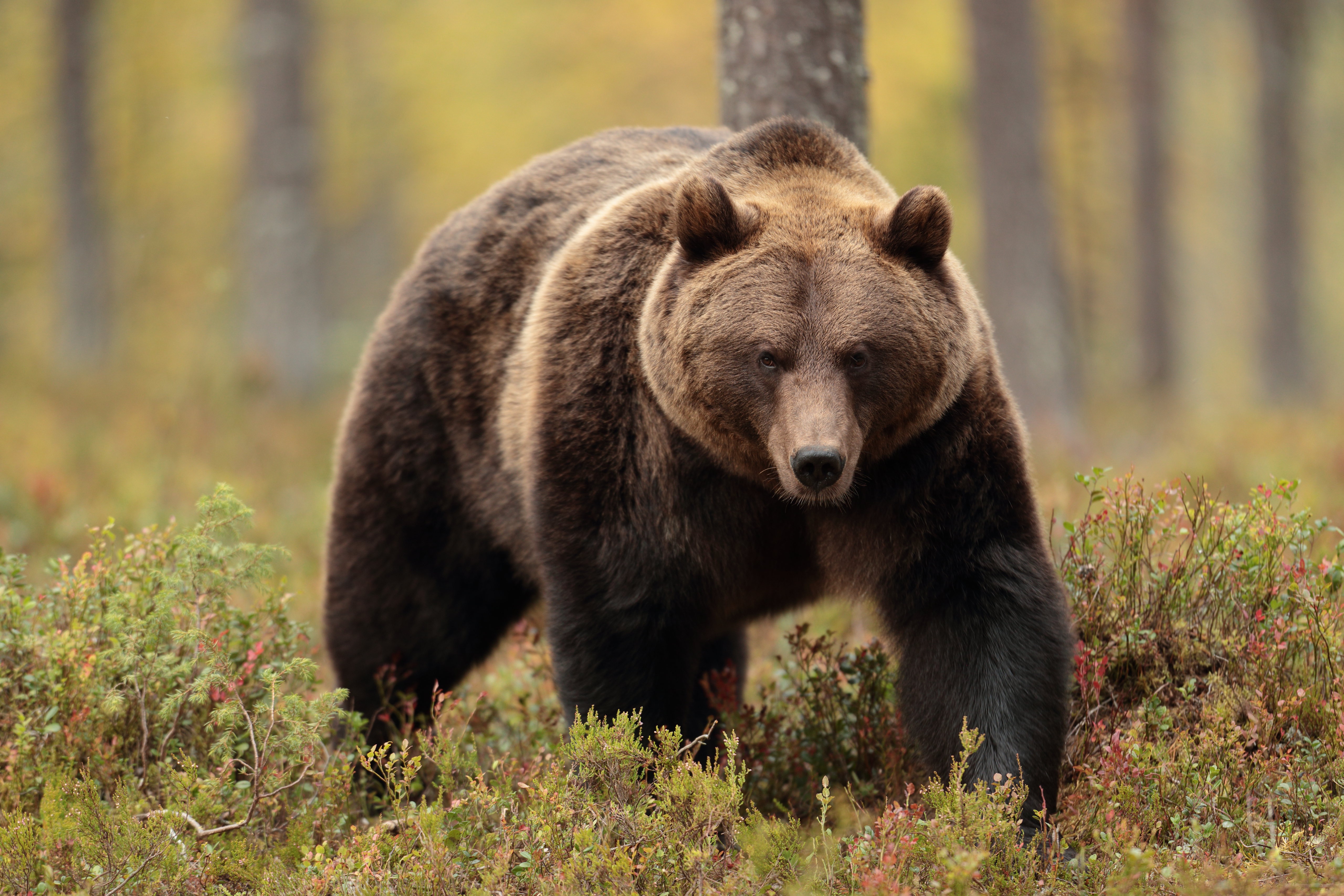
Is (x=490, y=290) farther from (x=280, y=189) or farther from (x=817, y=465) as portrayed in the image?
(x=280, y=189)

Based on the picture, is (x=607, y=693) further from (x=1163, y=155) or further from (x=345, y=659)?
(x=1163, y=155)

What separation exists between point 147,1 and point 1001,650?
19274 millimetres

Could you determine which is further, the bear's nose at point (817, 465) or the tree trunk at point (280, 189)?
the tree trunk at point (280, 189)

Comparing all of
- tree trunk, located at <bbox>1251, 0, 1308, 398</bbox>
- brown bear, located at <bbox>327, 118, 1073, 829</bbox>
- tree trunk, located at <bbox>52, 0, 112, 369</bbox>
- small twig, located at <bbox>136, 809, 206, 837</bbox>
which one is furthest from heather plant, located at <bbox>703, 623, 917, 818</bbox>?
tree trunk, located at <bbox>52, 0, 112, 369</bbox>

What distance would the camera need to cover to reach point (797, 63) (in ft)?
17.9

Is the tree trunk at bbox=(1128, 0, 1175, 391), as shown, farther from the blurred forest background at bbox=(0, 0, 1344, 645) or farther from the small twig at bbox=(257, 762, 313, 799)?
the small twig at bbox=(257, 762, 313, 799)

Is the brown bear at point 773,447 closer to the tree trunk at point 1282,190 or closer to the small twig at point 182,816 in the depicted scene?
the small twig at point 182,816

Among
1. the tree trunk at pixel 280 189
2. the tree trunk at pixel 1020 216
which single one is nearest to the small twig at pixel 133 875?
the tree trunk at pixel 1020 216

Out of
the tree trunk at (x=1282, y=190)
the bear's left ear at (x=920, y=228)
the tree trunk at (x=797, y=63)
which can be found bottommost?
the tree trunk at (x=1282, y=190)

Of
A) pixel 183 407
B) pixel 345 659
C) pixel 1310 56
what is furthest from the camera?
pixel 1310 56

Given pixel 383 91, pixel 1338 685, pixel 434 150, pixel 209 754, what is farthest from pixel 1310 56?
pixel 209 754

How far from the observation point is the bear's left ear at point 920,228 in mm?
3508

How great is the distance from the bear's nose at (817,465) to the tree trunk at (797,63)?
105 inches

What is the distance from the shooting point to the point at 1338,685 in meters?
3.65
